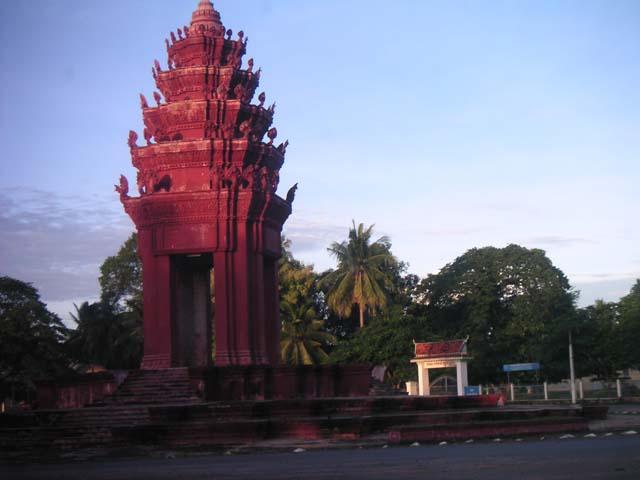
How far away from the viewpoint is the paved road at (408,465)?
13.1 metres

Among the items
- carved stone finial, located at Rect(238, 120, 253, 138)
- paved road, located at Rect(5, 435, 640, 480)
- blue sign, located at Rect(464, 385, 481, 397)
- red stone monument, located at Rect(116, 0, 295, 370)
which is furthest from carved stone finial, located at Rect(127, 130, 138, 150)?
blue sign, located at Rect(464, 385, 481, 397)

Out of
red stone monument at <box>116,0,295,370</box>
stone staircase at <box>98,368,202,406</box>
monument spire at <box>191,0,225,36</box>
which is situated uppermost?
monument spire at <box>191,0,225,36</box>

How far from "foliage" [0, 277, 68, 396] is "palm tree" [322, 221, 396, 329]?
62.6 ft

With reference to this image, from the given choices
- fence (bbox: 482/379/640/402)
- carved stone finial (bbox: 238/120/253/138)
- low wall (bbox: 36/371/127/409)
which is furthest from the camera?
fence (bbox: 482/379/640/402)

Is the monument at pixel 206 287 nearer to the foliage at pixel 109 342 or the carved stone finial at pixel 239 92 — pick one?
the carved stone finial at pixel 239 92

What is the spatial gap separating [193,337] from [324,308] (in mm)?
34749

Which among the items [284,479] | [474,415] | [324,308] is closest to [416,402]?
[474,415]

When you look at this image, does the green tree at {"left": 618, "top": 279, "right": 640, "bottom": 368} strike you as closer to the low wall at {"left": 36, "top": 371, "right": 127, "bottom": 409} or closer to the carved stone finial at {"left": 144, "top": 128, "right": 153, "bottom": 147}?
the carved stone finial at {"left": 144, "top": 128, "right": 153, "bottom": 147}

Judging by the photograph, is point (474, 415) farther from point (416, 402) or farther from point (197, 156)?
point (197, 156)

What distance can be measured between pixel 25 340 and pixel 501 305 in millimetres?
31123

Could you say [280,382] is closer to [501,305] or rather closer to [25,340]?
[25,340]

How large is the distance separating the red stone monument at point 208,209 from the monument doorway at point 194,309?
51 millimetres

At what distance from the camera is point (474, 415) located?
77.3 feet

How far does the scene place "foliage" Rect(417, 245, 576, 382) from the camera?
5950 cm
